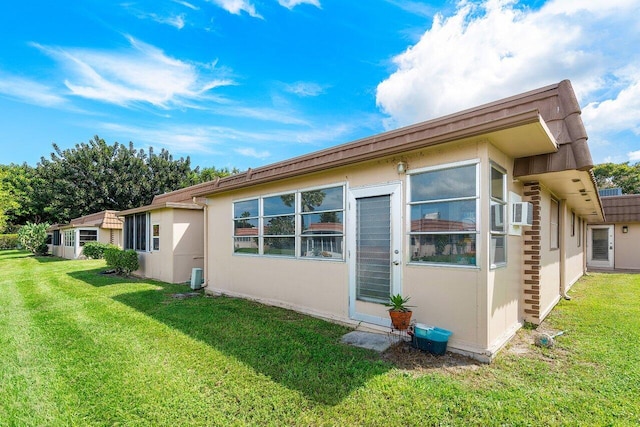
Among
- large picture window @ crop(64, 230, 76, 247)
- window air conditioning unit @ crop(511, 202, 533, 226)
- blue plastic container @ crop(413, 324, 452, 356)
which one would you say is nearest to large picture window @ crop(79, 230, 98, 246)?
large picture window @ crop(64, 230, 76, 247)

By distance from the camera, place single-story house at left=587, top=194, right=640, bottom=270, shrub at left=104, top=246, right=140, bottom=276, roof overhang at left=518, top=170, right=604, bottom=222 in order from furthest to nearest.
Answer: single-story house at left=587, top=194, right=640, bottom=270, shrub at left=104, top=246, right=140, bottom=276, roof overhang at left=518, top=170, right=604, bottom=222

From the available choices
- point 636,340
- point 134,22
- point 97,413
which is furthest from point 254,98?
point 636,340

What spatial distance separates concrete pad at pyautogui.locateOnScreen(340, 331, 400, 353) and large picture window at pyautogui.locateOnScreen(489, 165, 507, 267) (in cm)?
174

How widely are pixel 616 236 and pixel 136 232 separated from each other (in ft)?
68.0

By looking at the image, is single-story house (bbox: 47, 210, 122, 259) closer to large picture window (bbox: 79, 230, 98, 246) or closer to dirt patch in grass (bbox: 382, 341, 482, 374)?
large picture window (bbox: 79, 230, 98, 246)

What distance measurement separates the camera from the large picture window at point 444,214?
3.95 metres

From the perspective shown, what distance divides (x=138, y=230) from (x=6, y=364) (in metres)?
9.19

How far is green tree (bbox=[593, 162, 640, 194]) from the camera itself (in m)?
26.8

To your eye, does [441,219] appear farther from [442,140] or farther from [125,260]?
[125,260]

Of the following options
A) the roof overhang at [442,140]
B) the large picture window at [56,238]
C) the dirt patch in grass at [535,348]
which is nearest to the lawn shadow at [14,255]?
the large picture window at [56,238]

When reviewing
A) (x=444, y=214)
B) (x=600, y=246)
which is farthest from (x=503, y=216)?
(x=600, y=246)

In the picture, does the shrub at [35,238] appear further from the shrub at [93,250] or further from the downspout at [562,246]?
the downspout at [562,246]

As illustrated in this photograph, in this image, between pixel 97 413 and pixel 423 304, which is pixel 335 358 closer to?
pixel 423 304

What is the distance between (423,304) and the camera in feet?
14.1
